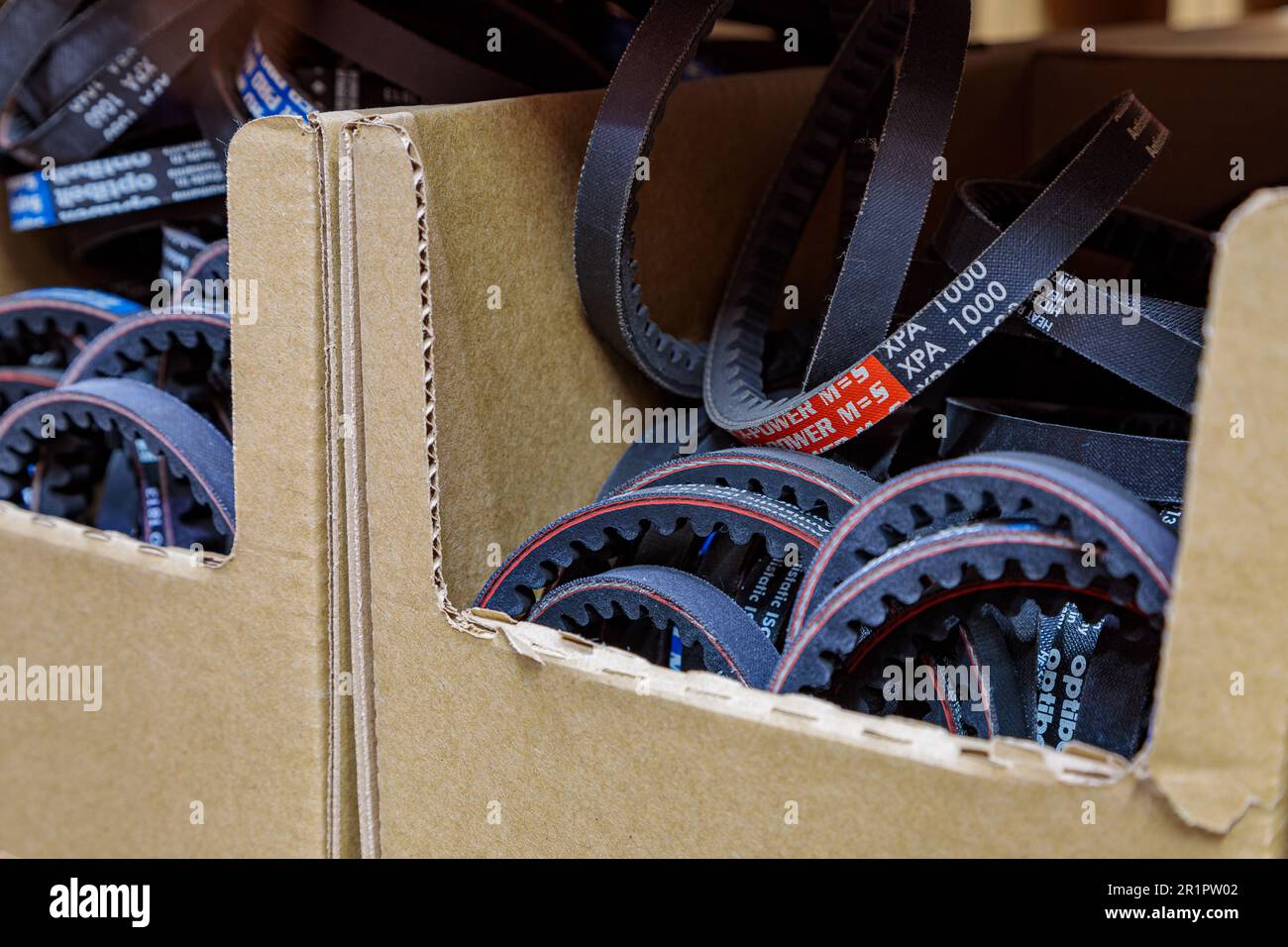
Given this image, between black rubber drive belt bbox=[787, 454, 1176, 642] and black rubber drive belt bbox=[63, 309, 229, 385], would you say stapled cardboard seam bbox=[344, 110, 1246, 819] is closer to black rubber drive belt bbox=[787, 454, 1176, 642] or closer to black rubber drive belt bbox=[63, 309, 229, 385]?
black rubber drive belt bbox=[787, 454, 1176, 642]

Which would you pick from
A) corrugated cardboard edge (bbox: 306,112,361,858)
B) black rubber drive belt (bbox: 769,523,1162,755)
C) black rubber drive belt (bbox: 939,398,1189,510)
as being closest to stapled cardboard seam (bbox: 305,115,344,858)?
corrugated cardboard edge (bbox: 306,112,361,858)

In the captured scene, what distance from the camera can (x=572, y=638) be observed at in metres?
0.59

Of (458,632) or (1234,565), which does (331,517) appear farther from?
(1234,565)

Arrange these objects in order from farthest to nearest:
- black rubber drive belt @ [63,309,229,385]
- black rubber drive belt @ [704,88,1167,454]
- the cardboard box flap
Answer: black rubber drive belt @ [63,309,229,385] → black rubber drive belt @ [704,88,1167,454] → the cardboard box flap

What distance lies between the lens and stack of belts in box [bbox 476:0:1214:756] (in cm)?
54

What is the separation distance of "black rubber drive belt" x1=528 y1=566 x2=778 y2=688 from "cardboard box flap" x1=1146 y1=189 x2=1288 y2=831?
203 millimetres

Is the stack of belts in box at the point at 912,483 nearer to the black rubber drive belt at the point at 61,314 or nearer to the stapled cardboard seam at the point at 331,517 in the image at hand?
the stapled cardboard seam at the point at 331,517

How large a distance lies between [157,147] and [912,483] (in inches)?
27.2

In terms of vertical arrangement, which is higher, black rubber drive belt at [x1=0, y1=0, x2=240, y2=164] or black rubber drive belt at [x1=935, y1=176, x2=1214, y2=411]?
black rubber drive belt at [x1=0, y1=0, x2=240, y2=164]

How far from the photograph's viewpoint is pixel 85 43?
873 millimetres

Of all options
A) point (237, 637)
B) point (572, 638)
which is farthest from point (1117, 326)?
point (237, 637)

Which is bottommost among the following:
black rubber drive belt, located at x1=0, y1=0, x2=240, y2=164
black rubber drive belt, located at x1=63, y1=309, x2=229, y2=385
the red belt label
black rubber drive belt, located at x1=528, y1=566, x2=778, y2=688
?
black rubber drive belt, located at x1=528, y1=566, x2=778, y2=688

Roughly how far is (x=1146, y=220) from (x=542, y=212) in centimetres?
40

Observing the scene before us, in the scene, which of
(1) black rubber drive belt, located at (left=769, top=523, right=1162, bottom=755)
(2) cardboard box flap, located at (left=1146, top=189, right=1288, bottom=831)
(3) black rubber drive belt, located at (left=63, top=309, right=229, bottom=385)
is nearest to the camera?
(2) cardboard box flap, located at (left=1146, top=189, right=1288, bottom=831)
